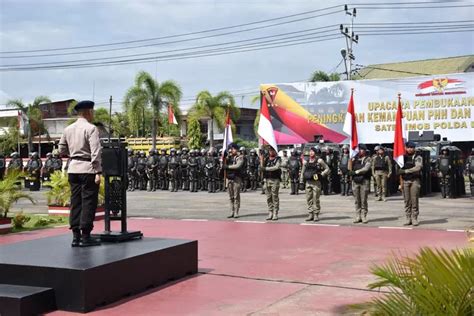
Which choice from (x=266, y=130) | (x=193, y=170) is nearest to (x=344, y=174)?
(x=193, y=170)

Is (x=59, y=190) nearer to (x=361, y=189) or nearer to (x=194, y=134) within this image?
(x=361, y=189)

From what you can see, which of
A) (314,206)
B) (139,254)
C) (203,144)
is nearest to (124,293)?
(139,254)

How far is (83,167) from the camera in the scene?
6.88 meters

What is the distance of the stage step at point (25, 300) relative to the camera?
5.32 m

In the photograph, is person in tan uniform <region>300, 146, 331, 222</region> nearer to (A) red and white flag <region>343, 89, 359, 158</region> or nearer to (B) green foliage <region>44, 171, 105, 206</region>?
(A) red and white flag <region>343, 89, 359, 158</region>

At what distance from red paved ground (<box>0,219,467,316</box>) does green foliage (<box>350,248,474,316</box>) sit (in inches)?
84.2

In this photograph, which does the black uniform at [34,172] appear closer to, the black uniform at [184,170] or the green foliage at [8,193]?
Answer: the black uniform at [184,170]

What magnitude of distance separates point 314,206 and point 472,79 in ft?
57.8

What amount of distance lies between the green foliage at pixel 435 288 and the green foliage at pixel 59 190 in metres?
12.1

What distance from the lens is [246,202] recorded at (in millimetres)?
19188

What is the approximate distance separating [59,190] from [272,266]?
27.9ft

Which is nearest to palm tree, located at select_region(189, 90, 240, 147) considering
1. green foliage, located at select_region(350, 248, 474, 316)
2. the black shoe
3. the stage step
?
the black shoe

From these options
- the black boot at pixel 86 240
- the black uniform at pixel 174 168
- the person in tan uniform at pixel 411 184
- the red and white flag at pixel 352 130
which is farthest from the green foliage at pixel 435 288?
the black uniform at pixel 174 168

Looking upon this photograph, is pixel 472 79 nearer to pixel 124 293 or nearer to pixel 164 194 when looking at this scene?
pixel 164 194
